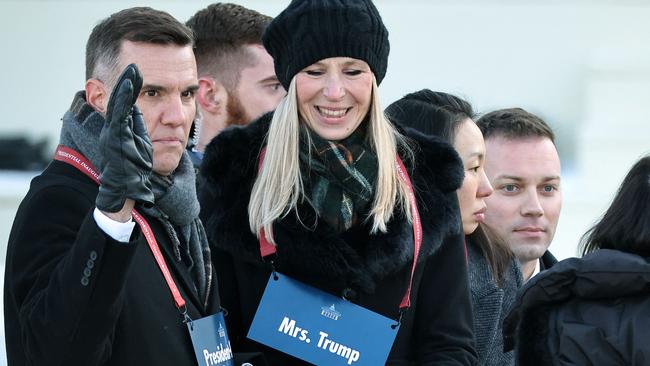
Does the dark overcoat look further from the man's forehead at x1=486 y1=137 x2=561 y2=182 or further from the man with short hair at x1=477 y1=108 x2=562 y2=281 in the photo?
the man's forehead at x1=486 y1=137 x2=561 y2=182

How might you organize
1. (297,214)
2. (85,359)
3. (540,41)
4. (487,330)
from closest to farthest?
(85,359), (297,214), (487,330), (540,41)

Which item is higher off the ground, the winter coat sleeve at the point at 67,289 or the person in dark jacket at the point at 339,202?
the person in dark jacket at the point at 339,202

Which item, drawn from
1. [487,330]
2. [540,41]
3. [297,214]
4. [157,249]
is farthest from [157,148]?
[540,41]

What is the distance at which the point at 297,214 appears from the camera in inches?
138

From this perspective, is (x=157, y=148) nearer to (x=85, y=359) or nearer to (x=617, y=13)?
(x=85, y=359)

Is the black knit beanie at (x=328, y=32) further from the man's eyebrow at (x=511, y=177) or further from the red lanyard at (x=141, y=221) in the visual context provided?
the man's eyebrow at (x=511, y=177)

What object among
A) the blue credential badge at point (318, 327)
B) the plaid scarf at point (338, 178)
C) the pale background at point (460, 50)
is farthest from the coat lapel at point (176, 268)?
the pale background at point (460, 50)

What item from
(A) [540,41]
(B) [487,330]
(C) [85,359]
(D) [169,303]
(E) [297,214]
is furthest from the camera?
(A) [540,41]

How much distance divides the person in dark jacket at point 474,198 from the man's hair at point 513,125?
580mm

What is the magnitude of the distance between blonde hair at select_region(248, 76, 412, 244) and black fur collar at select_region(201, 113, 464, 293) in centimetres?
4

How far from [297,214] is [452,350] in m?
0.50

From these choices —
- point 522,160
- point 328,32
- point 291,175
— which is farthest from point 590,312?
point 522,160

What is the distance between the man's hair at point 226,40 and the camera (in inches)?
189

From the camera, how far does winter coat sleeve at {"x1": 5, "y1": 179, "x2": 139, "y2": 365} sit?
279 cm
